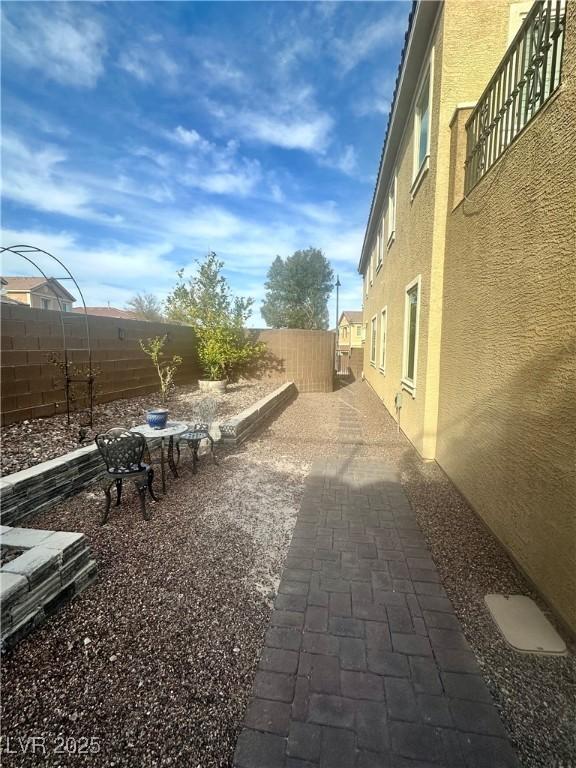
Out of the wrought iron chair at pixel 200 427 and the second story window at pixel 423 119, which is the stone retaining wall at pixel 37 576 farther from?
the second story window at pixel 423 119

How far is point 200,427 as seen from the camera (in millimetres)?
4977

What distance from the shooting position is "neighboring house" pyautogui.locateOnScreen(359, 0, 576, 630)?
2127mm

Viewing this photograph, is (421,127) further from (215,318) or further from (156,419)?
(215,318)

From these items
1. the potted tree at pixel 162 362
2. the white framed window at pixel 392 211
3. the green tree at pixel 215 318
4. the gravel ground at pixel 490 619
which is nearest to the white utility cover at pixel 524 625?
the gravel ground at pixel 490 619

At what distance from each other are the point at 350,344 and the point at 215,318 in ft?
95.6

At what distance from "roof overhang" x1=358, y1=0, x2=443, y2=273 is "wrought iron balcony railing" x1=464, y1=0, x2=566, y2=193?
229cm

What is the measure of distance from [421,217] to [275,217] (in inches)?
485

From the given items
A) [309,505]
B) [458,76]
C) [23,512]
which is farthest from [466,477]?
[458,76]

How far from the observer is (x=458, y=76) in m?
4.46

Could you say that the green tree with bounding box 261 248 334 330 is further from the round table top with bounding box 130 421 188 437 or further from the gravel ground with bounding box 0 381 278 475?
the round table top with bounding box 130 421 188 437

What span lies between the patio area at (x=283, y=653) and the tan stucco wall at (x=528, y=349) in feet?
1.47

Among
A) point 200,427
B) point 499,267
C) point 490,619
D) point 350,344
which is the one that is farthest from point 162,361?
point 350,344

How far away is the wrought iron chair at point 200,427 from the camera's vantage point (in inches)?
178

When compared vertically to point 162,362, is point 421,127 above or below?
above
